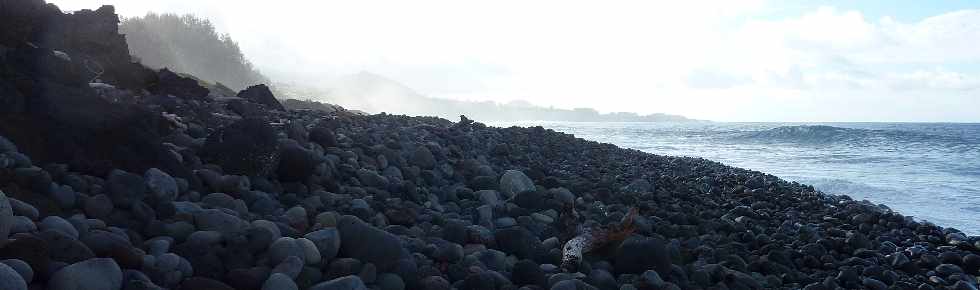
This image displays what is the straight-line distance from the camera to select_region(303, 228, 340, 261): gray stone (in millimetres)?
2627

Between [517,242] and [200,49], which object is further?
[200,49]

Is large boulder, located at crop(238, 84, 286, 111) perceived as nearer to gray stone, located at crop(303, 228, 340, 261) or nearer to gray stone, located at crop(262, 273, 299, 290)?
gray stone, located at crop(303, 228, 340, 261)

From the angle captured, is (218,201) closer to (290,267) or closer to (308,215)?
(308,215)

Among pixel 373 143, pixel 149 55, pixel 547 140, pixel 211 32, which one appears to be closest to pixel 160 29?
pixel 211 32

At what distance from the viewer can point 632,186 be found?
6.83 m

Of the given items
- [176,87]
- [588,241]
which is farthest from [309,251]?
[176,87]

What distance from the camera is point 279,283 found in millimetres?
2184

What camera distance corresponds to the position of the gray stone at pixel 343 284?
7.45ft

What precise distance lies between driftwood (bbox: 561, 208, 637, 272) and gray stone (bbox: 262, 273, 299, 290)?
1.53m

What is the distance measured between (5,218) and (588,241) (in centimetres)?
263

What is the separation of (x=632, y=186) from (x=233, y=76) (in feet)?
112

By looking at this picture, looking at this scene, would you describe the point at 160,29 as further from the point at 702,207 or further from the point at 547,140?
the point at 702,207

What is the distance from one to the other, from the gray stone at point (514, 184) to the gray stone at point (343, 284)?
2.92 metres

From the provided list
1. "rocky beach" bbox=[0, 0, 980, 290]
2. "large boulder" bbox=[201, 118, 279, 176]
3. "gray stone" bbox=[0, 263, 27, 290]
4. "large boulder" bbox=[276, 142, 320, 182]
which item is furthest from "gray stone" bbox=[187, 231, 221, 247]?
"large boulder" bbox=[276, 142, 320, 182]
